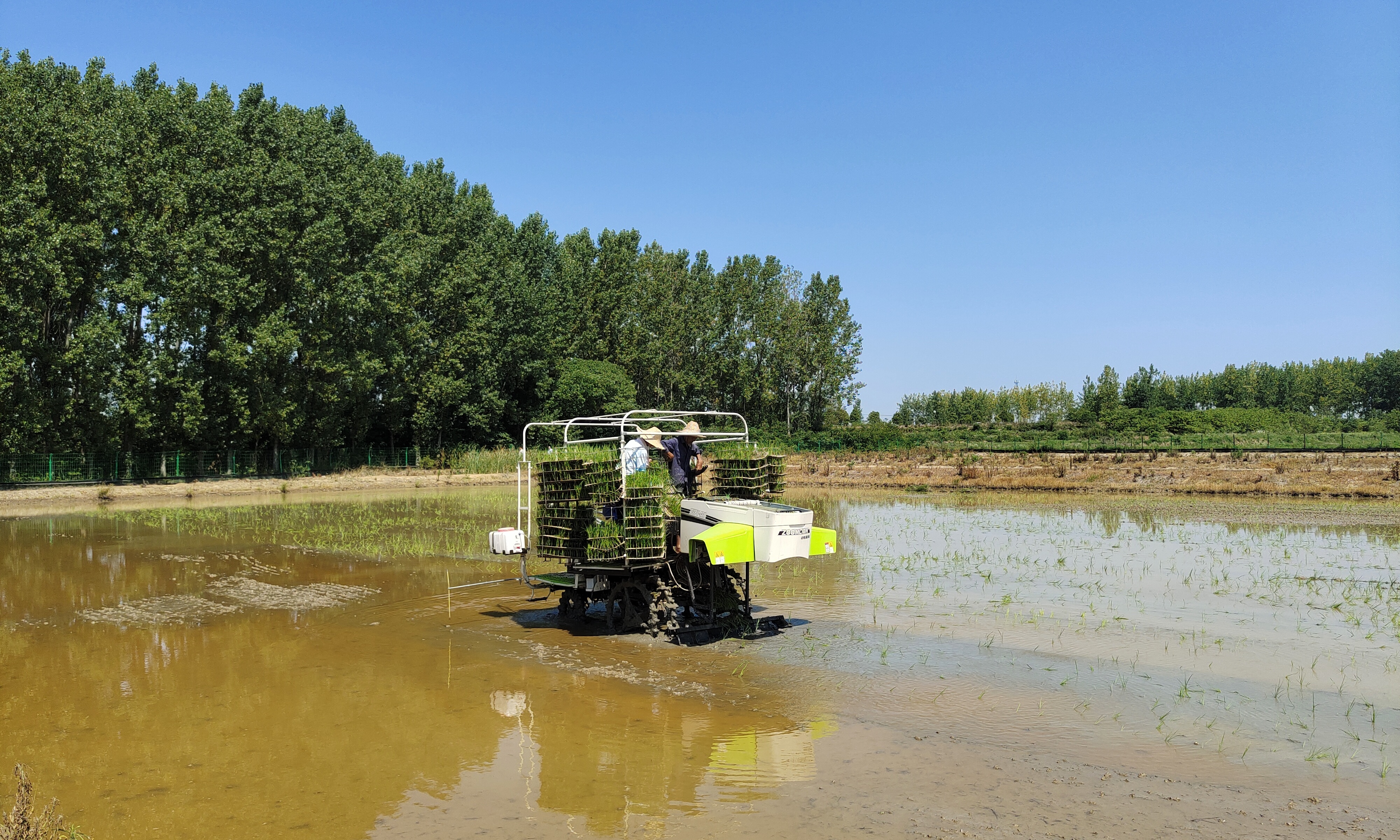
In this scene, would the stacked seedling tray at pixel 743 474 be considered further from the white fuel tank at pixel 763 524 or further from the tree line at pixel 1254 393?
the tree line at pixel 1254 393

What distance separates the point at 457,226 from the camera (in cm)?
5500

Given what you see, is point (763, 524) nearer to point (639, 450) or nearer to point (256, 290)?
point (639, 450)

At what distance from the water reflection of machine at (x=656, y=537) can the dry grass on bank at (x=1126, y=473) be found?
27608mm

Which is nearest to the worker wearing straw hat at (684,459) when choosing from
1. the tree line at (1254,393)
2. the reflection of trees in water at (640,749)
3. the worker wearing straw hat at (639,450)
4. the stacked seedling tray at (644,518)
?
the worker wearing straw hat at (639,450)

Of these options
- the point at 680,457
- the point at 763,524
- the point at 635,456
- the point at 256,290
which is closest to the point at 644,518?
the point at 635,456

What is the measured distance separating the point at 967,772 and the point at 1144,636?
18.9 ft

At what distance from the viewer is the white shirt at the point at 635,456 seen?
11.2 metres

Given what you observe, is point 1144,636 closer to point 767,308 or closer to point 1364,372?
point 767,308

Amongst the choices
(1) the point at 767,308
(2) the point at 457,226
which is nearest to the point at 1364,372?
(1) the point at 767,308

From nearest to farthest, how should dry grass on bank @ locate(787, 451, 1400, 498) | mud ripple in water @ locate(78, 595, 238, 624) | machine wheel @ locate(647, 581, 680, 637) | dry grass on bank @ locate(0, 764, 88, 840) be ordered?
dry grass on bank @ locate(0, 764, 88, 840)
machine wheel @ locate(647, 581, 680, 637)
mud ripple in water @ locate(78, 595, 238, 624)
dry grass on bank @ locate(787, 451, 1400, 498)

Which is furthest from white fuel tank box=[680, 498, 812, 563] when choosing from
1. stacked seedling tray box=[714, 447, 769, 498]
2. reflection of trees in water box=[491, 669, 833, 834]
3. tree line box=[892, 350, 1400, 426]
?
tree line box=[892, 350, 1400, 426]

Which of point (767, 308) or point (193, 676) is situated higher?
point (767, 308)

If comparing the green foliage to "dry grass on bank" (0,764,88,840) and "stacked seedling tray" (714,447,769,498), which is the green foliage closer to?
"stacked seedling tray" (714,447,769,498)

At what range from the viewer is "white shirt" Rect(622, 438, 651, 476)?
11250mm
